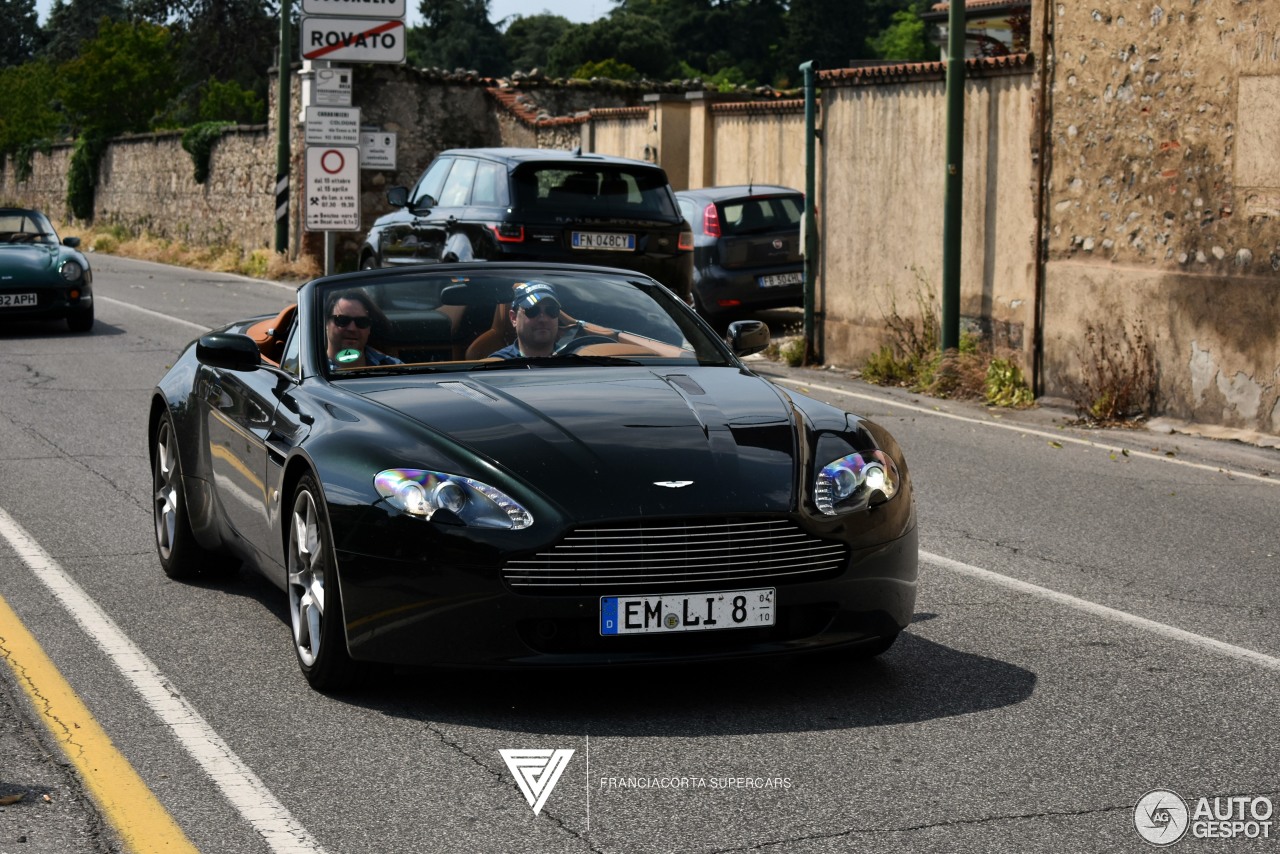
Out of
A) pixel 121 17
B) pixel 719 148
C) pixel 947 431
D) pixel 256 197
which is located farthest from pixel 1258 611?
pixel 121 17

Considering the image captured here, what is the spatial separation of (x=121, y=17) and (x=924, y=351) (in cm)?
10669

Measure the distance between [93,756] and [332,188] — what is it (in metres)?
17.7

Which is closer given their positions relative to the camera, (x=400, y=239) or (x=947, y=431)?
(x=947, y=431)

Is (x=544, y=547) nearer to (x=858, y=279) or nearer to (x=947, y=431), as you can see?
(x=947, y=431)

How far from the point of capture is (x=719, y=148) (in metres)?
25.7

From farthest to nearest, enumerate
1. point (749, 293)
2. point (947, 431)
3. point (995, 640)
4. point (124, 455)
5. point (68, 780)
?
1. point (749, 293)
2. point (947, 431)
3. point (124, 455)
4. point (995, 640)
5. point (68, 780)

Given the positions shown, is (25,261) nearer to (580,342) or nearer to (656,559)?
(580,342)

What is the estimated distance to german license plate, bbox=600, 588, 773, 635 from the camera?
17.4 feet

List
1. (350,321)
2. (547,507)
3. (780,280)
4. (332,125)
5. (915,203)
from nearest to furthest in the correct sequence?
(547,507) → (350,321) → (915,203) → (780,280) → (332,125)

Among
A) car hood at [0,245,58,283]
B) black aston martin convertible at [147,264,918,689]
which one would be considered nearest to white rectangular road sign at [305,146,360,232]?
car hood at [0,245,58,283]

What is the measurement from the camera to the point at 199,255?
3728 centimetres

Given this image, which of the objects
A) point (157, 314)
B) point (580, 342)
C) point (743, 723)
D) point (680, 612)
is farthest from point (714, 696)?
point (157, 314)

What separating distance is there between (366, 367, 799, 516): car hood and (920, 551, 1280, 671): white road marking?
5.32 feet

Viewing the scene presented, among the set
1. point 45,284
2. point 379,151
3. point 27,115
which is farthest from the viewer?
point 27,115
